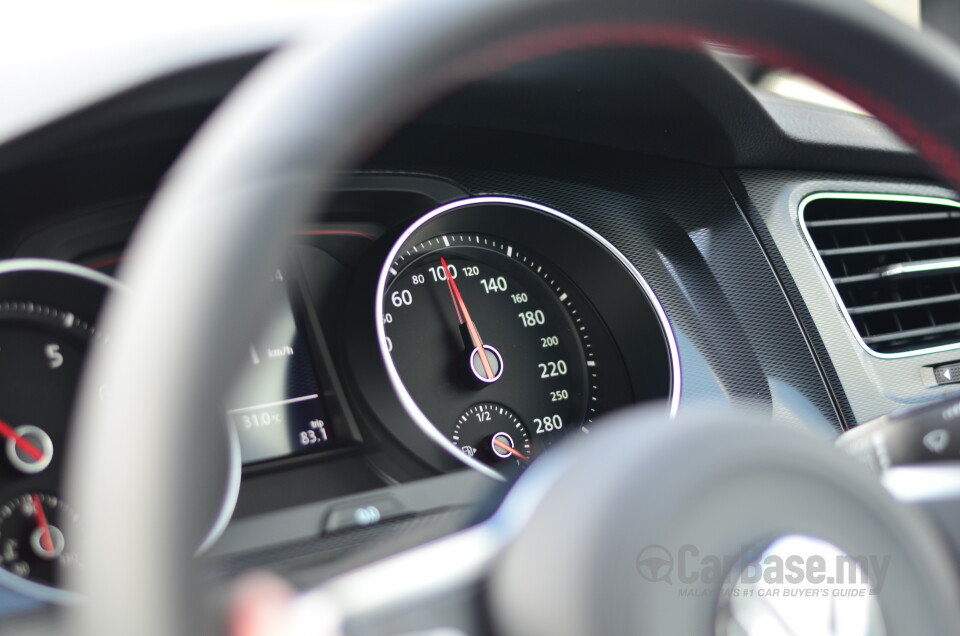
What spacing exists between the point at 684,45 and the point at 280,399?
0.94 m

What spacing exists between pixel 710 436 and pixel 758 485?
5cm

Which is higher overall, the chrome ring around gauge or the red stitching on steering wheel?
the chrome ring around gauge

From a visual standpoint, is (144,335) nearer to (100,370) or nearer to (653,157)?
(100,370)

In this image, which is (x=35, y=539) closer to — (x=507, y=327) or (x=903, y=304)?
(x=507, y=327)

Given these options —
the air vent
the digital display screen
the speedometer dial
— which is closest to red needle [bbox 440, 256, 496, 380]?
the speedometer dial

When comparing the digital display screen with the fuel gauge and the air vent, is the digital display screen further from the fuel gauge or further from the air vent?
the air vent

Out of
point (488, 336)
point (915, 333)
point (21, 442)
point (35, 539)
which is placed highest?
point (915, 333)

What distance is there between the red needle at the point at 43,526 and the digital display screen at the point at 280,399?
285mm

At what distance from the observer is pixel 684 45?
0.87 metres

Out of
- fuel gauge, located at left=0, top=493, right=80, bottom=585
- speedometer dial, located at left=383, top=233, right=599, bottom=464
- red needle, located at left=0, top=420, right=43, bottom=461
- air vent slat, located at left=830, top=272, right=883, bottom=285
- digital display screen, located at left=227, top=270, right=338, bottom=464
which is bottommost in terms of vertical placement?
fuel gauge, located at left=0, top=493, right=80, bottom=585

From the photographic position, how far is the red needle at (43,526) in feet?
4.41

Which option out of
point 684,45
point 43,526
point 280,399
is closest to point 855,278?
point 280,399

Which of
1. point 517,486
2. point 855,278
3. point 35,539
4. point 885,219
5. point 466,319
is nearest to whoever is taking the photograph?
point 517,486

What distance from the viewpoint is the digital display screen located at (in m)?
1.57
